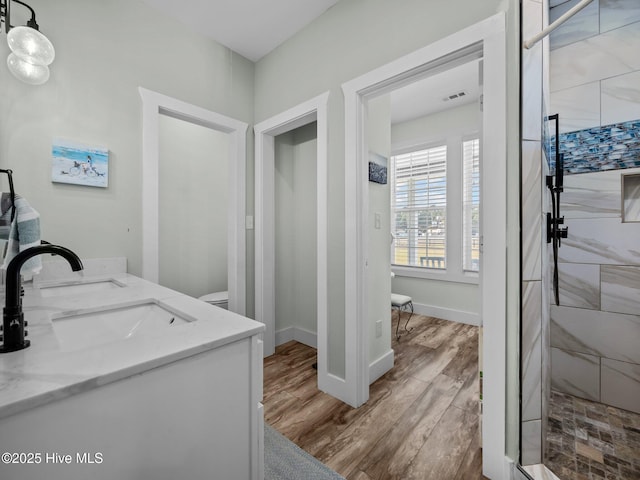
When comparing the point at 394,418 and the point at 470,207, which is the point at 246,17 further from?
the point at 470,207

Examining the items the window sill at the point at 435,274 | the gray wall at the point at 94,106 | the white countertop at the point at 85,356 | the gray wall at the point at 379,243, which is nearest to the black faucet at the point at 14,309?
the white countertop at the point at 85,356

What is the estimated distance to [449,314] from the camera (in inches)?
141

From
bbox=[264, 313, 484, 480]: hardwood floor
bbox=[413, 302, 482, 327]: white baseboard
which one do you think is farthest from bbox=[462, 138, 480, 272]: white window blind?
bbox=[264, 313, 484, 480]: hardwood floor

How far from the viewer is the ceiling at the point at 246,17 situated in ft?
6.40

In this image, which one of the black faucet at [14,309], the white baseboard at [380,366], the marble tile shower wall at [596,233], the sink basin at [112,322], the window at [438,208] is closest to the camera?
the black faucet at [14,309]

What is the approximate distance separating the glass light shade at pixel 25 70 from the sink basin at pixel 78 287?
3.21 ft

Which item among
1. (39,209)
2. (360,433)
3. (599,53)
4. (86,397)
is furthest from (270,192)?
(599,53)

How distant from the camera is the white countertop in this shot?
0.50 metres

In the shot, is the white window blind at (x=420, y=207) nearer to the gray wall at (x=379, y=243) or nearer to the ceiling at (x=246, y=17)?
the gray wall at (x=379, y=243)

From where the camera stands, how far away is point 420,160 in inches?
155

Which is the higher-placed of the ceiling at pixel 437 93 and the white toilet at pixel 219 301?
the ceiling at pixel 437 93

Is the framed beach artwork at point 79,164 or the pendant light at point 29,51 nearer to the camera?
the pendant light at point 29,51

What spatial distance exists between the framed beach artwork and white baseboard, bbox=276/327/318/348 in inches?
77.9

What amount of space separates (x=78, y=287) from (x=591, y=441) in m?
2.73
